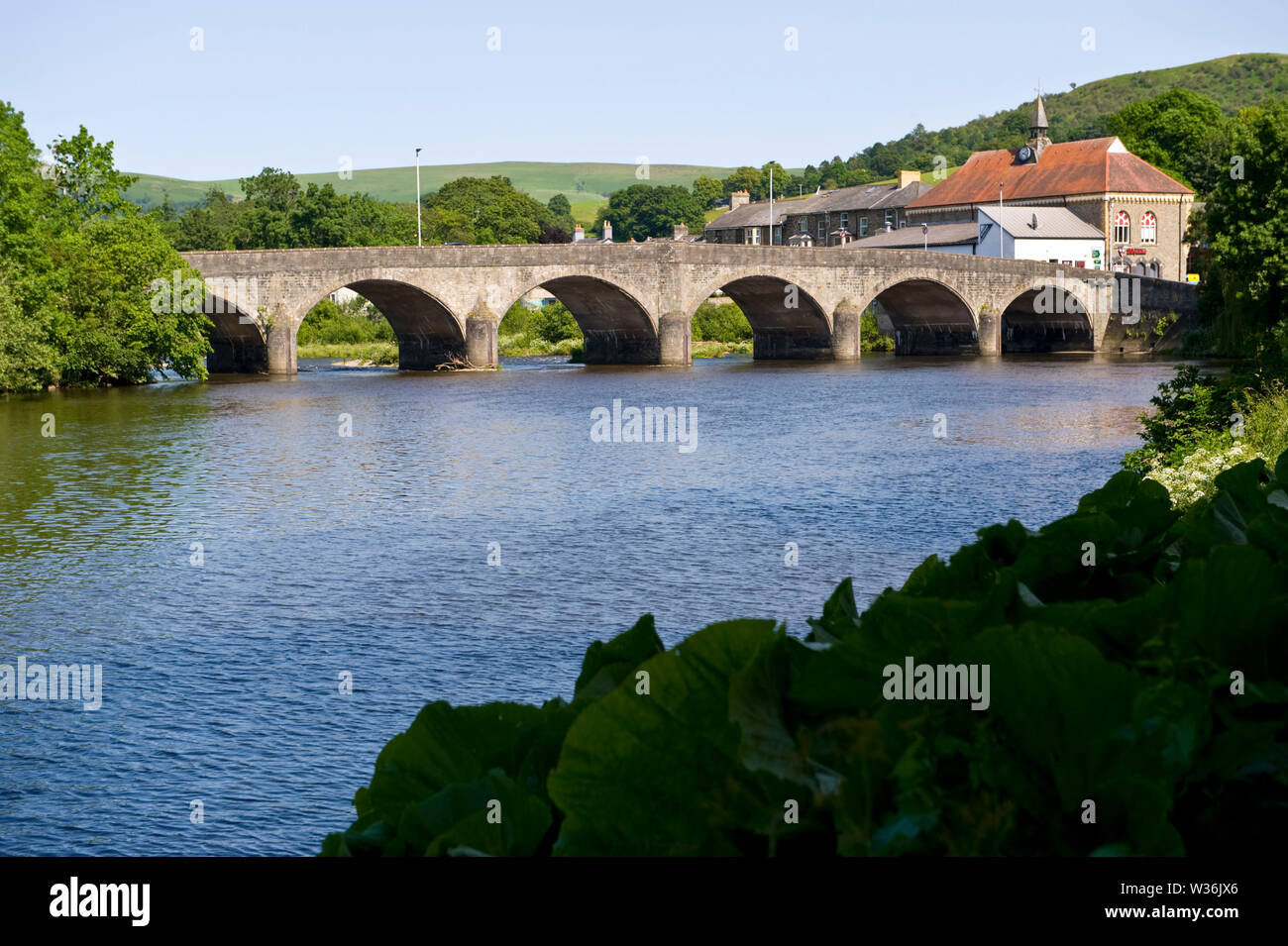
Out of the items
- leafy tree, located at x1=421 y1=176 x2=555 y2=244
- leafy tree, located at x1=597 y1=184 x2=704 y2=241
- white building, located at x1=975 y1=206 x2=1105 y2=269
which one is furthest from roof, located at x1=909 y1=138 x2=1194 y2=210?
leafy tree, located at x1=597 y1=184 x2=704 y2=241

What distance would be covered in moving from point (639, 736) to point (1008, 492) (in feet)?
57.3

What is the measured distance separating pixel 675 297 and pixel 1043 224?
31483mm

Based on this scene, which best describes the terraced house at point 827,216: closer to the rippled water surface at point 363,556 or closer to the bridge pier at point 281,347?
the bridge pier at point 281,347

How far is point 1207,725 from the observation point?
1.64m

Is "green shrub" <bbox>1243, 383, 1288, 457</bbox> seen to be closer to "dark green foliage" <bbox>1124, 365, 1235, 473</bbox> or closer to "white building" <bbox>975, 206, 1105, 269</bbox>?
"dark green foliage" <bbox>1124, 365, 1235, 473</bbox>

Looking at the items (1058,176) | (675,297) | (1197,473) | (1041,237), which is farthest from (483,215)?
(1197,473)

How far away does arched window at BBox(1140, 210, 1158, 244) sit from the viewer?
77.9m

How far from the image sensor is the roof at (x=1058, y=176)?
77.9m

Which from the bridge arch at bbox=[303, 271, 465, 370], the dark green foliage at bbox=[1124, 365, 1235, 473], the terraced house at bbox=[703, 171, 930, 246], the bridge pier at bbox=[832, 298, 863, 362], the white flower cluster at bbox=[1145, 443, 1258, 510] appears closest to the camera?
the white flower cluster at bbox=[1145, 443, 1258, 510]

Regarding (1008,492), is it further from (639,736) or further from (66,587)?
(639,736)

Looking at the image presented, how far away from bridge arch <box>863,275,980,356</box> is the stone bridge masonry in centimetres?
8

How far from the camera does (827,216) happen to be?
102688 mm

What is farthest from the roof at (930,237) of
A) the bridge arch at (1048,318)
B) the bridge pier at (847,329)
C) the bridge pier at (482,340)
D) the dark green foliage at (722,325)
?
the bridge pier at (482,340)

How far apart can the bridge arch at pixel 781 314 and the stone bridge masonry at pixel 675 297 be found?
0.07m
